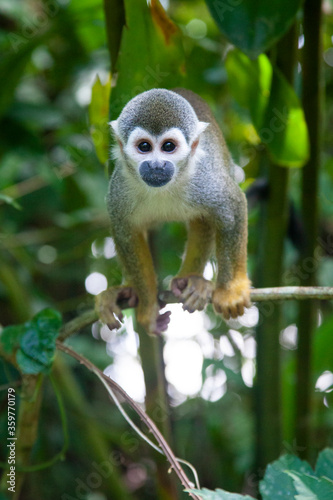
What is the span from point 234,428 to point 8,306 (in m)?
1.76

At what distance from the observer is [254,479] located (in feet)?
8.09

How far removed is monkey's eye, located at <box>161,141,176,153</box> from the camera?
1970mm

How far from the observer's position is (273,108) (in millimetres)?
2107

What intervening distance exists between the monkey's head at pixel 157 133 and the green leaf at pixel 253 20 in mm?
269

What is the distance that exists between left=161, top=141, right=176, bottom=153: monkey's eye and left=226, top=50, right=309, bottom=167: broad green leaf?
37 cm

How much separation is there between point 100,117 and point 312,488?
159cm

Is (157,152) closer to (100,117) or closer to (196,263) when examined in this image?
(100,117)

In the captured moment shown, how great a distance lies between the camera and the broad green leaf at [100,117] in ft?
7.17

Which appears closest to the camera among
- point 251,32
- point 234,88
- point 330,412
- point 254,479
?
point 251,32

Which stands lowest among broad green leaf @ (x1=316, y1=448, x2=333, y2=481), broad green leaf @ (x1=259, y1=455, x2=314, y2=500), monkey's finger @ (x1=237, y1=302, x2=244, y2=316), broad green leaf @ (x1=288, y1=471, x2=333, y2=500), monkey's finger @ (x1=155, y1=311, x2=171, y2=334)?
broad green leaf @ (x1=259, y1=455, x2=314, y2=500)

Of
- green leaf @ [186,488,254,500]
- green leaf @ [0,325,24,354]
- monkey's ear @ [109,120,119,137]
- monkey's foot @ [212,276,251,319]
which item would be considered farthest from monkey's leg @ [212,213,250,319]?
green leaf @ [186,488,254,500]

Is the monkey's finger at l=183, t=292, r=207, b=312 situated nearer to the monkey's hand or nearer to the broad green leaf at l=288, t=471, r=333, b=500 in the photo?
the monkey's hand

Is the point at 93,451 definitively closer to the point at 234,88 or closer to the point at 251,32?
the point at 234,88

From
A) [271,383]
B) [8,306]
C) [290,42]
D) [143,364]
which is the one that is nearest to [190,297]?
[143,364]
